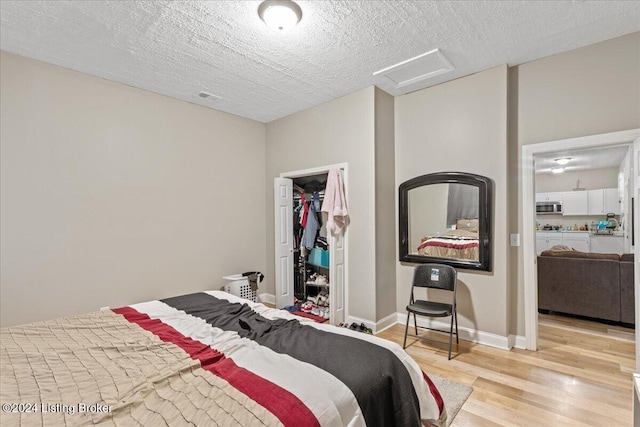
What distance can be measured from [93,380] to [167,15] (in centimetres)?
231

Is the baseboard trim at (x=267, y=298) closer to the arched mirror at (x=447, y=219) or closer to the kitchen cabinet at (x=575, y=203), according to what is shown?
the arched mirror at (x=447, y=219)

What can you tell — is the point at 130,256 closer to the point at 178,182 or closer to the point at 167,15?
the point at 178,182

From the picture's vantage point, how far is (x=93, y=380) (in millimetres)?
1326

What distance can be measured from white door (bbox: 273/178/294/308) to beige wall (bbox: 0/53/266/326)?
55 centimetres

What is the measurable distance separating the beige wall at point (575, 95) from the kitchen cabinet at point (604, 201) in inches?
229

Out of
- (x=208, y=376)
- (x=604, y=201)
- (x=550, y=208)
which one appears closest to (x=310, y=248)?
(x=208, y=376)

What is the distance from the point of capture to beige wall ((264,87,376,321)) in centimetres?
358

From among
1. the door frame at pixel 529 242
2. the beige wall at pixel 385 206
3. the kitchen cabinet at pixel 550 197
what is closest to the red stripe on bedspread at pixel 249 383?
the beige wall at pixel 385 206

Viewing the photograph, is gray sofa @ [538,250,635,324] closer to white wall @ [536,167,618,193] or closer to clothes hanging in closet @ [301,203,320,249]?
clothes hanging in closet @ [301,203,320,249]

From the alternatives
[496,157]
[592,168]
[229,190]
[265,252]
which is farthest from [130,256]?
[592,168]

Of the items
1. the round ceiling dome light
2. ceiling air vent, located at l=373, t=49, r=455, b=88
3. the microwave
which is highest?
ceiling air vent, located at l=373, t=49, r=455, b=88

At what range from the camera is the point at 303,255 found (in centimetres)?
468

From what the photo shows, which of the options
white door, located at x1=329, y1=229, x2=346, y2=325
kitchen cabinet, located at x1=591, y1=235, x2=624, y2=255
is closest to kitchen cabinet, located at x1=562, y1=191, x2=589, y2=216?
kitchen cabinet, located at x1=591, y1=235, x2=624, y2=255

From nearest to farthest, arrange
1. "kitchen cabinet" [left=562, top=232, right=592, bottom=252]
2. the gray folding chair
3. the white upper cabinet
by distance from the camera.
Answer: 1. the gray folding chair
2. the white upper cabinet
3. "kitchen cabinet" [left=562, top=232, right=592, bottom=252]
